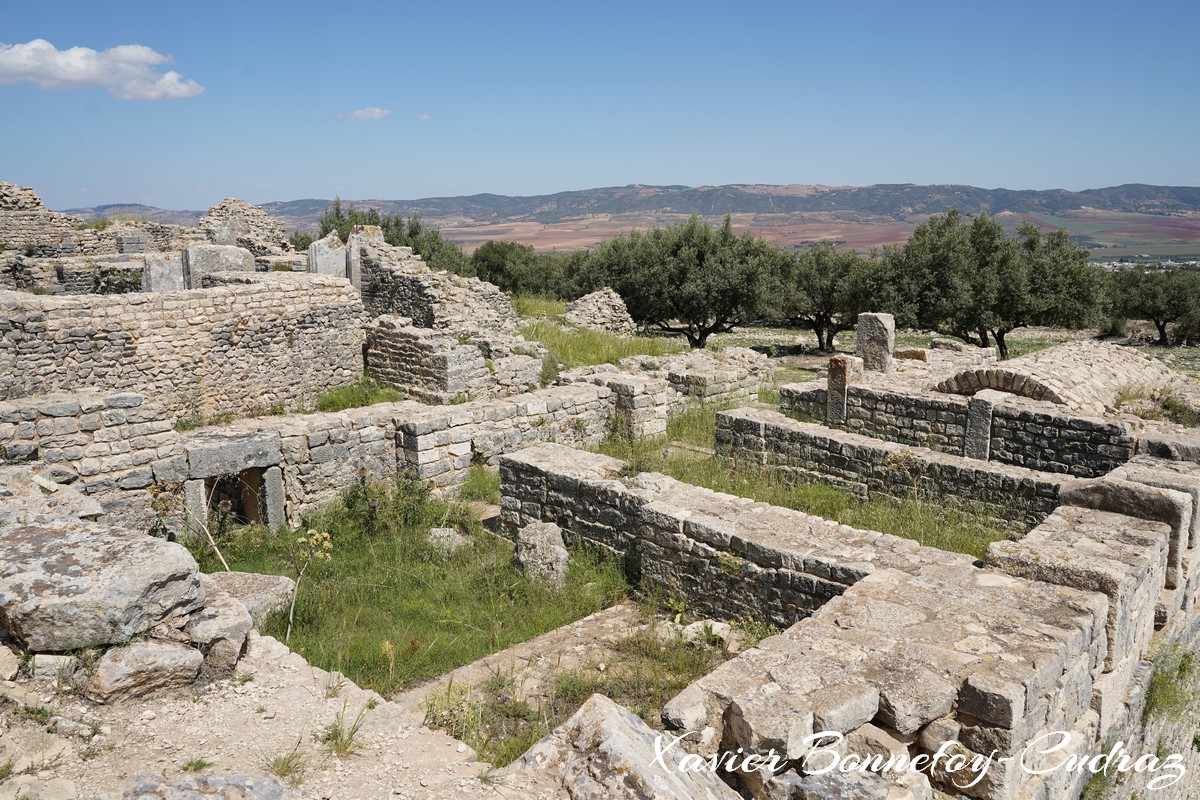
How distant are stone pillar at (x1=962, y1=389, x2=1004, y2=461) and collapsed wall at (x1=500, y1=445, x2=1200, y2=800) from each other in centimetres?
303

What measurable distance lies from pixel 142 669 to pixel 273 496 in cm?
469

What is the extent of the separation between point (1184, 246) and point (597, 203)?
98.3 m

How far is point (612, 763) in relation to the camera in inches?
124

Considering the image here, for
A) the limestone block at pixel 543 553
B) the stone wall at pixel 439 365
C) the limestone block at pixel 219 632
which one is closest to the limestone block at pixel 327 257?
the stone wall at pixel 439 365

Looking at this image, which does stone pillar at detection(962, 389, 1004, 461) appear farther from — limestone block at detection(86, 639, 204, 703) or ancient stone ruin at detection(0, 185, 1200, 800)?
limestone block at detection(86, 639, 204, 703)

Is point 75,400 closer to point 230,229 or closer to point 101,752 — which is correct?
point 101,752

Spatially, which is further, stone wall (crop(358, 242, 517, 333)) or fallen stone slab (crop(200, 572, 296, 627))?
stone wall (crop(358, 242, 517, 333))

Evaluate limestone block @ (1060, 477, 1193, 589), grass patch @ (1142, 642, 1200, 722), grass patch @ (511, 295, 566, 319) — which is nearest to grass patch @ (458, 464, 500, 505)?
limestone block @ (1060, 477, 1193, 589)

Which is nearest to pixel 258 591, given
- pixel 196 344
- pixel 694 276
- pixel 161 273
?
pixel 196 344

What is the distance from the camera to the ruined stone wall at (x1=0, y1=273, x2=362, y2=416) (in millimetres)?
10164

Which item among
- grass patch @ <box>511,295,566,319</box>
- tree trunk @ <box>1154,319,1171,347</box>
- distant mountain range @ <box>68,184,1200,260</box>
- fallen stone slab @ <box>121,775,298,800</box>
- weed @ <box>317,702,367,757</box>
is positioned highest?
distant mountain range @ <box>68,184,1200,260</box>

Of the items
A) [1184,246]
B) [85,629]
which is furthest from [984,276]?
[1184,246]

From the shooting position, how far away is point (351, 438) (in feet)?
29.0

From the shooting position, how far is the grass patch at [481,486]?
9281 millimetres
